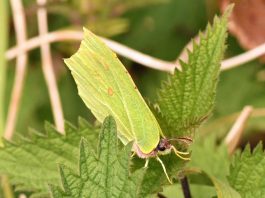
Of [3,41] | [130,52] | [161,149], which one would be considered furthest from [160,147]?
[3,41]

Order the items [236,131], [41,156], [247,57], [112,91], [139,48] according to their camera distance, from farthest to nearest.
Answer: [139,48] → [247,57] → [236,131] → [41,156] → [112,91]

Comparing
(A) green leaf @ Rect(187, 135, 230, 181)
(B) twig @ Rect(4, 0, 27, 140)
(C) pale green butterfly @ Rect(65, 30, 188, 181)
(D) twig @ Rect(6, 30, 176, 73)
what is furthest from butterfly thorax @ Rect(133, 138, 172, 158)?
(B) twig @ Rect(4, 0, 27, 140)

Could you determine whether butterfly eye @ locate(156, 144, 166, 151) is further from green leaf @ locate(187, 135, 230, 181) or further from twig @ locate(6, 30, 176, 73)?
twig @ locate(6, 30, 176, 73)

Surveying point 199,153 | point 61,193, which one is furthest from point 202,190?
point 61,193

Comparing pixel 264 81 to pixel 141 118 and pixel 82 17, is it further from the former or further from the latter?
pixel 141 118

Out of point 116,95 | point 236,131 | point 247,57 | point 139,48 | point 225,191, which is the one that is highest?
point 139,48

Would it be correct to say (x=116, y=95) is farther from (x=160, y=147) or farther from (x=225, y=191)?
(x=225, y=191)

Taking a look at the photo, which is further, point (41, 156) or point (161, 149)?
point (41, 156)
